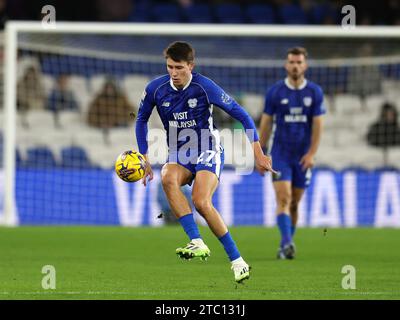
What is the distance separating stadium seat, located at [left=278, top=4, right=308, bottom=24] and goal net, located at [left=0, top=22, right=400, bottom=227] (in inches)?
53.1

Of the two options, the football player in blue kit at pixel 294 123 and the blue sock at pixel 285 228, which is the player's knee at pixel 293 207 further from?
the blue sock at pixel 285 228

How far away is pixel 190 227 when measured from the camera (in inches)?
355

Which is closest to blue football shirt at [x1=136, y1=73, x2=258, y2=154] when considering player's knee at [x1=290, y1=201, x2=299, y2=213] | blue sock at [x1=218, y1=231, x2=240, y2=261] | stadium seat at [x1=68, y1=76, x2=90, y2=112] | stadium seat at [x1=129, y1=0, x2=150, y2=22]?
blue sock at [x1=218, y1=231, x2=240, y2=261]

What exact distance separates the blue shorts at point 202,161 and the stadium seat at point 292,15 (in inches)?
576

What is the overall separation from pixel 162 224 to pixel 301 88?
22.2ft

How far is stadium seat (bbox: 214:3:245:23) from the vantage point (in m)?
23.4

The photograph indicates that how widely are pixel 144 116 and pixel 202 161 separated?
69cm

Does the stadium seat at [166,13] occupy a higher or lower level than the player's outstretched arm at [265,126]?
higher

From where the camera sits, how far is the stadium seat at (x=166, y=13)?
76.1ft

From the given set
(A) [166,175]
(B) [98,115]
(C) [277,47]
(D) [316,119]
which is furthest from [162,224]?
(A) [166,175]

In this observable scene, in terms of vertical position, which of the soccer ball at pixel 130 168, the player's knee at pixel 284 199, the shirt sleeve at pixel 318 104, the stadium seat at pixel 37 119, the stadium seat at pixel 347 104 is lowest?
the player's knee at pixel 284 199

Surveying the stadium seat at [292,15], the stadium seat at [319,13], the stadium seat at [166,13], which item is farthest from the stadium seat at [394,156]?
the stadium seat at [166,13]

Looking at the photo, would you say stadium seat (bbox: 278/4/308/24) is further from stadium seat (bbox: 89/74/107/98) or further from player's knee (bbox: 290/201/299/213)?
player's knee (bbox: 290/201/299/213)

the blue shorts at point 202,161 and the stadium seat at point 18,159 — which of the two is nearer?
the blue shorts at point 202,161
